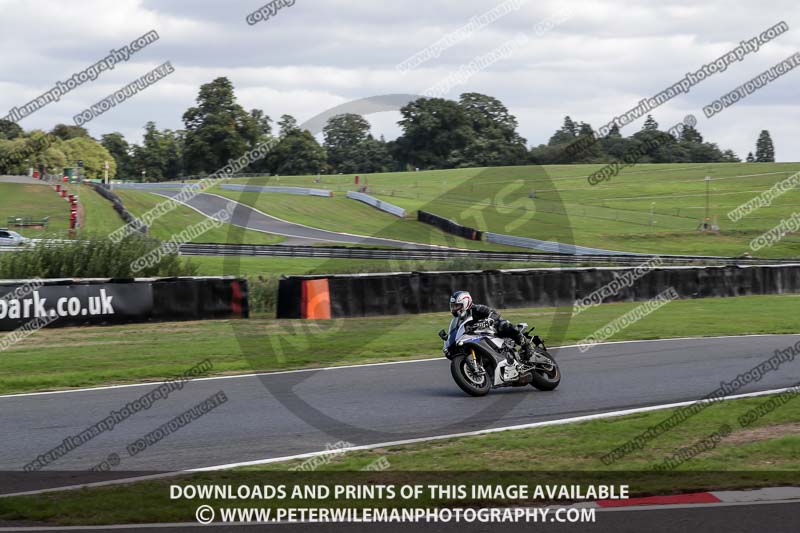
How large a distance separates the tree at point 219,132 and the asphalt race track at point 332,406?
285 ft

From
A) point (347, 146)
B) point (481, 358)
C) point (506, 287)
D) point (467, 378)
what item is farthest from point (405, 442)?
point (347, 146)

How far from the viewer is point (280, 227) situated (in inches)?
2232

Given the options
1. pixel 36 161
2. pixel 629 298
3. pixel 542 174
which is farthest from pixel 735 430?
pixel 36 161

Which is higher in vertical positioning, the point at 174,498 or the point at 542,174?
the point at 542,174

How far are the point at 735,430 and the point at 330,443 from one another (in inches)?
172

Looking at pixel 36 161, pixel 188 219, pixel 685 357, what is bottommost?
pixel 685 357

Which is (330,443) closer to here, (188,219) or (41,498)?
(41,498)

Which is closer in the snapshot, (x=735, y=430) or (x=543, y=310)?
(x=735, y=430)

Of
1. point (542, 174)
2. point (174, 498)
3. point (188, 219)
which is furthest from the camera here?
point (542, 174)

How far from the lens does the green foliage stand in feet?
74.6

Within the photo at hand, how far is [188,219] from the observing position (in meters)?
56.8

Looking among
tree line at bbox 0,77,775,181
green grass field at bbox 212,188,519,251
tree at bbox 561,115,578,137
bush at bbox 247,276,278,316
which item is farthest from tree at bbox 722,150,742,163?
bush at bbox 247,276,278,316

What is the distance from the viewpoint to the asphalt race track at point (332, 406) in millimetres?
9117

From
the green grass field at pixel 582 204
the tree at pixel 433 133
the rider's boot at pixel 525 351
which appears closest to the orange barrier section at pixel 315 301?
the rider's boot at pixel 525 351
